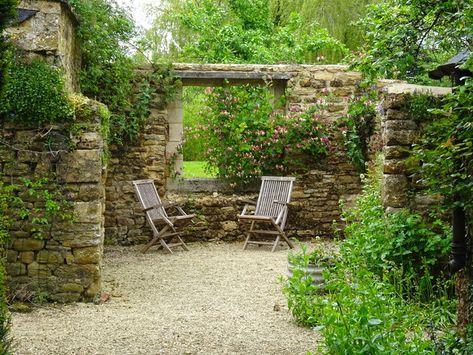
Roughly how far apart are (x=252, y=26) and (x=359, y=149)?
4935 millimetres

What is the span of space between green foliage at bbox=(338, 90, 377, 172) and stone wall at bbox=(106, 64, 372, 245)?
19 cm

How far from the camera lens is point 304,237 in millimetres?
9750

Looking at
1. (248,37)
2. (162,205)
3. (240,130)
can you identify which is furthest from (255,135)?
(248,37)

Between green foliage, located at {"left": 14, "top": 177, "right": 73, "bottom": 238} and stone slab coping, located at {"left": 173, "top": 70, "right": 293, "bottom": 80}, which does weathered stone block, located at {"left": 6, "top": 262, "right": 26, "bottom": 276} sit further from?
stone slab coping, located at {"left": 173, "top": 70, "right": 293, "bottom": 80}

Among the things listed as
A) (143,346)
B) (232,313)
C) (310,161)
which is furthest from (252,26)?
(143,346)

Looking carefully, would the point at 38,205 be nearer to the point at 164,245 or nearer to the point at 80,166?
the point at 80,166

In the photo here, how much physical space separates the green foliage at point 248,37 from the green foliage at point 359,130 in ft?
6.50

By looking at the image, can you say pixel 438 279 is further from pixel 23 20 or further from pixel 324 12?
pixel 324 12

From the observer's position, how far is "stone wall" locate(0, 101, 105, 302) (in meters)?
5.95

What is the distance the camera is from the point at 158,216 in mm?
8984

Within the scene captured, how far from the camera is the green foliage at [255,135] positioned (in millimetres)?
9578

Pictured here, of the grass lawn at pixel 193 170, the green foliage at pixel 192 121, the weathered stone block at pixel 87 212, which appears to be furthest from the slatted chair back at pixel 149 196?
the grass lawn at pixel 193 170

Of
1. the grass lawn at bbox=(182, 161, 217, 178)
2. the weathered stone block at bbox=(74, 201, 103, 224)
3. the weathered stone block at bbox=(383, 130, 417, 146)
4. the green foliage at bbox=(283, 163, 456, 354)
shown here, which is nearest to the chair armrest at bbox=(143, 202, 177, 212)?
the weathered stone block at bbox=(74, 201, 103, 224)

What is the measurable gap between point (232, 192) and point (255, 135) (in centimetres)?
95
